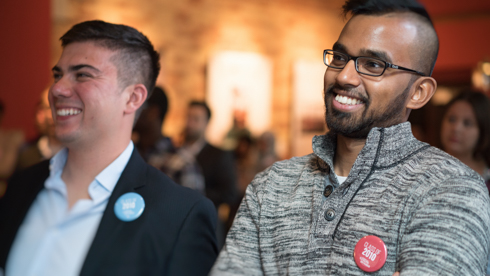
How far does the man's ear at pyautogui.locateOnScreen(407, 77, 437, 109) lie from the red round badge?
17.9 inches

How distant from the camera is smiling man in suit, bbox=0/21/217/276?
1.51 metres

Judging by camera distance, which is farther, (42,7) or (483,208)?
(42,7)

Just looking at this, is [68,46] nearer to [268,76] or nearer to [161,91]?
[161,91]

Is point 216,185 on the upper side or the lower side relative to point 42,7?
lower

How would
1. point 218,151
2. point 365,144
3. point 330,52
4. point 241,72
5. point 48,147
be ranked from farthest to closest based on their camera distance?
point 241,72, point 218,151, point 48,147, point 330,52, point 365,144

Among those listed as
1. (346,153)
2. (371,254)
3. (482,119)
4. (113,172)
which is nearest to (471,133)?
(482,119)

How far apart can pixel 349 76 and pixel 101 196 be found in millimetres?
944

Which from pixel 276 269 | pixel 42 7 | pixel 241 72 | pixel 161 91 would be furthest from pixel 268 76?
pixel 276 269

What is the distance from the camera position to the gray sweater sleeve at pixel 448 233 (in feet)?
3.59

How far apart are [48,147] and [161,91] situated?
111 centimetres

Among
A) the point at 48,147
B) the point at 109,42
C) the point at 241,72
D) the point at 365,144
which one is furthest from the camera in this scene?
the point at 241,72

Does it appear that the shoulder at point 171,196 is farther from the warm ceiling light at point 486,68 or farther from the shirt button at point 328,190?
the warm ceiling light at point 486,68

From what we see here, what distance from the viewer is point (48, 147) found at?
3742 mm

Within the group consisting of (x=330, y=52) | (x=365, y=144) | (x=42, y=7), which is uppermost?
(x=42, y=7)
